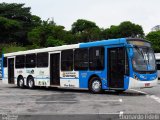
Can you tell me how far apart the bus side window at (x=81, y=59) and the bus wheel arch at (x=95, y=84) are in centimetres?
75

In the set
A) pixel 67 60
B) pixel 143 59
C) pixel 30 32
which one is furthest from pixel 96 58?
pixel 30 32

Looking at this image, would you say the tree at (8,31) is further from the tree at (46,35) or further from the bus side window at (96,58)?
the bus side window at (96,58)

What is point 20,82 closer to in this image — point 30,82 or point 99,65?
point 30,82

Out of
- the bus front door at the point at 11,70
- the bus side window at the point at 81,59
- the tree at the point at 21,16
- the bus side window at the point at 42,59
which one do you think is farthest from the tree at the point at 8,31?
the bus side window at the point at 81,59

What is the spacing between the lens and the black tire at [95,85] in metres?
21.3

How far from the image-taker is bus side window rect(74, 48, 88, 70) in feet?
72.8

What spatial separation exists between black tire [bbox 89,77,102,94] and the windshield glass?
7.69ft

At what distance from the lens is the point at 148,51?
20922 mm

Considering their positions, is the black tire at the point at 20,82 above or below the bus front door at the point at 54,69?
below

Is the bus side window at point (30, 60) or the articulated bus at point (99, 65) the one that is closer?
the articulated bus at point (99, 65)

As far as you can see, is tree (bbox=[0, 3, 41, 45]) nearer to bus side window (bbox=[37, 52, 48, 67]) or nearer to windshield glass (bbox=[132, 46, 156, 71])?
bus side window (bbox=[37, 52, 48, 67])

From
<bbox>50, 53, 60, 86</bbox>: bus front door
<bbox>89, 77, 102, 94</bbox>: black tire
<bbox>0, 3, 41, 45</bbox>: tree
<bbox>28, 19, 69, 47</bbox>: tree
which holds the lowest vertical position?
<bbox>89, 77, 102, 94</bbox>: black tire

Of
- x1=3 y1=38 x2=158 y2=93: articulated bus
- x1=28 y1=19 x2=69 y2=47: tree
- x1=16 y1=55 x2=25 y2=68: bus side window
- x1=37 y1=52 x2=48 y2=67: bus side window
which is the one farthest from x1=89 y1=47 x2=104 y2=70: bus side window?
x1=28 y1=19 x2=69 y2=47: tree

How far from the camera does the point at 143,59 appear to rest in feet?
66.3
